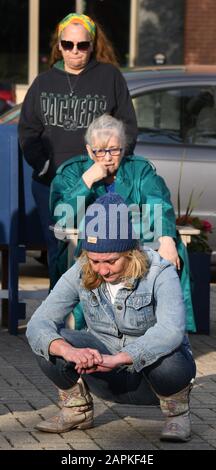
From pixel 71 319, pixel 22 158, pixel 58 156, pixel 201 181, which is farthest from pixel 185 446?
pixel 201 181

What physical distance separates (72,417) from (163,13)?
1778 centimetres

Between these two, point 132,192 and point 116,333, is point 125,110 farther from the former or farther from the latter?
point 116,333

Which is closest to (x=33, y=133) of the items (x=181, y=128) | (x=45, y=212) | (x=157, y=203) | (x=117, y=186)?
(x=45, y=212)

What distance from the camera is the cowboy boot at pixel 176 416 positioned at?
20.4ft

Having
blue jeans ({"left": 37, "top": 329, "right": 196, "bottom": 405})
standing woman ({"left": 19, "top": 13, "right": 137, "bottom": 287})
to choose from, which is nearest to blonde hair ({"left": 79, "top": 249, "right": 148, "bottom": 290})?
blue jeans ({"left": 37, "top": 329, "right": 196, "bottom": 405})

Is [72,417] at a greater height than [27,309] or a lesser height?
greater

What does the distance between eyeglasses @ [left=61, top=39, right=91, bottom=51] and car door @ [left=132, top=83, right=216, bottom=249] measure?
2.87 meters

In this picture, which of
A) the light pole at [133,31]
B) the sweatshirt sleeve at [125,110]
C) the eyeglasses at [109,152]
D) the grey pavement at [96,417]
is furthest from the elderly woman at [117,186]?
the light pole at [133,31]

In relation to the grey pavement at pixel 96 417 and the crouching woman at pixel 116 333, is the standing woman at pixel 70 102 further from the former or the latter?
the crouching woman at pixel 116 333

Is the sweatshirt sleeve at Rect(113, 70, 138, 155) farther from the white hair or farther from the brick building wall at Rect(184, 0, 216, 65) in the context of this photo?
the brick building wall at Rect(184, 0, 216, 65)

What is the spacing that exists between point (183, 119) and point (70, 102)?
315 centimetres

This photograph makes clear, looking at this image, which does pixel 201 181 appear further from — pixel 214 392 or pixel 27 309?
pixel 214 392

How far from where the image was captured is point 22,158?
898 centimetres

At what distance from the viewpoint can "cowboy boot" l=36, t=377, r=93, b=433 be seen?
638cm
